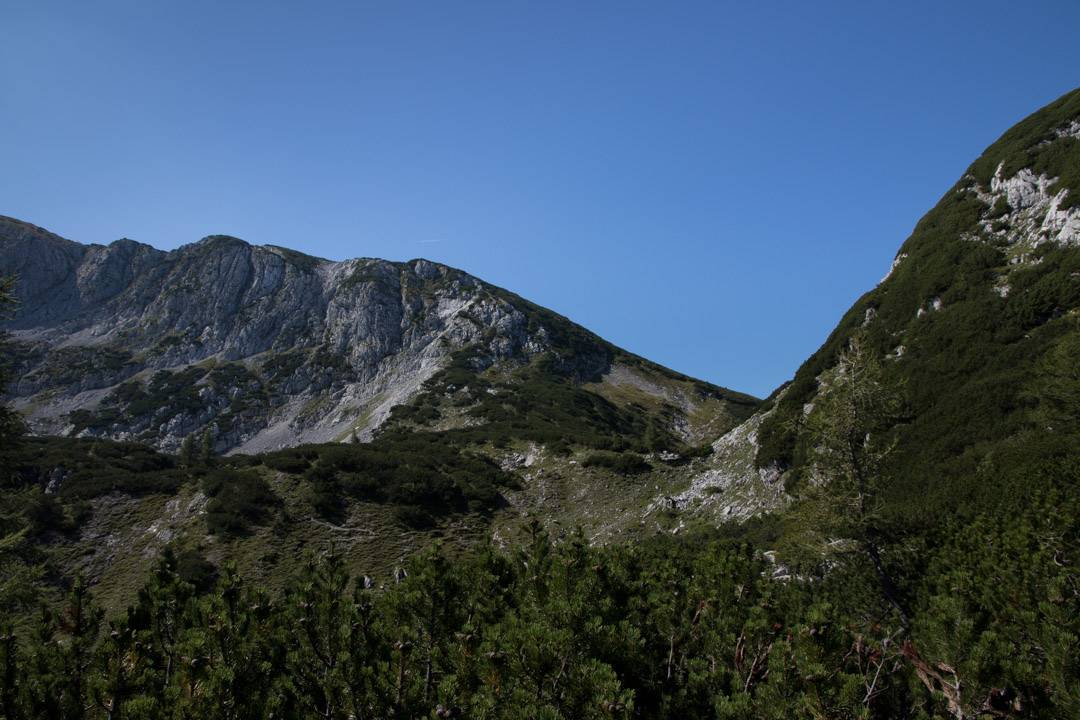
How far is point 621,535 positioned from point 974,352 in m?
20.2

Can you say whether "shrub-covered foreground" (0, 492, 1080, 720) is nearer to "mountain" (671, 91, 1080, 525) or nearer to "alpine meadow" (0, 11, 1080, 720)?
"alpine meadow" (0, 11, 1080, 720)

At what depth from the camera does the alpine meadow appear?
18.0ft

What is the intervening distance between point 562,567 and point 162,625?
560 cm

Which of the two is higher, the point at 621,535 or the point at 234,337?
the point at 234,337

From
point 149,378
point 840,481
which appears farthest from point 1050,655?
point 149,378

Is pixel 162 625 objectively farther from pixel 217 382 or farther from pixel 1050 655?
pixel 217 382

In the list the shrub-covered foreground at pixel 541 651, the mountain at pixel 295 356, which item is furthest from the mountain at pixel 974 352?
the mountain at pixel 295 356

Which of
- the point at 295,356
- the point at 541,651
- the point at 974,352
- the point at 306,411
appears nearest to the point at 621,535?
the point at 974,352

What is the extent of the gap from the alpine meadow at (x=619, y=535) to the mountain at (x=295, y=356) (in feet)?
4.69

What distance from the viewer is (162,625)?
746cm

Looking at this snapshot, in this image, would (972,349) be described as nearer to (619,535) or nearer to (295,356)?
(619,535)

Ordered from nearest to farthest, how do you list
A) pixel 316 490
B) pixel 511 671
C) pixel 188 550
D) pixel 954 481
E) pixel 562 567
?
pixel 511 671
pixel 562 567
pixel 954 481
pixel 188 550
pixel 316 490

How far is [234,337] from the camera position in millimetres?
114688

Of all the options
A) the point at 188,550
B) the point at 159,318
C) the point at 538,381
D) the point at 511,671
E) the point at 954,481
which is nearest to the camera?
the point at 511,671
